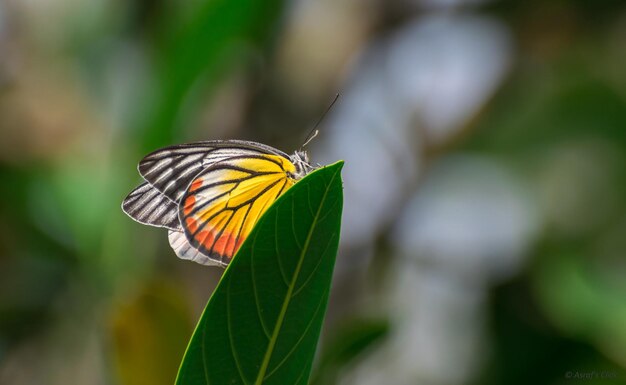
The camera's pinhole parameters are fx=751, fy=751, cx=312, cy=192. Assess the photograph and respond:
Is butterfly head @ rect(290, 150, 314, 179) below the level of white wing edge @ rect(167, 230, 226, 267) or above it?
above

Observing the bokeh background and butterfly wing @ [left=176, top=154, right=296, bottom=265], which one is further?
the bokeh background

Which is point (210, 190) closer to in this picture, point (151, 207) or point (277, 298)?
point (151, 207)

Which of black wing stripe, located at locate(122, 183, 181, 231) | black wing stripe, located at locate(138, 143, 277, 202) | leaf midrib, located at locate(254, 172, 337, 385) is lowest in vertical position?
leaf midrib, located at locate(254, 172, 337, 385)

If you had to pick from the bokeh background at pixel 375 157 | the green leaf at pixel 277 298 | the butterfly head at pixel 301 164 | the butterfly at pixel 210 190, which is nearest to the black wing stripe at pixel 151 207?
the butterfly at pixel 210 190

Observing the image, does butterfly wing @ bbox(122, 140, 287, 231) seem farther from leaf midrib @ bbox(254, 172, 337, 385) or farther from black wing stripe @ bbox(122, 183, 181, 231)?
leaf midrib @ bbox(254, 172, 337, 385)

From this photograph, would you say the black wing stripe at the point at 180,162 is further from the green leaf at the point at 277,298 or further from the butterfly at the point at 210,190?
the green leaf at the point at 277,298

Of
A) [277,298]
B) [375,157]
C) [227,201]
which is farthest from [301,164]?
[375,157]

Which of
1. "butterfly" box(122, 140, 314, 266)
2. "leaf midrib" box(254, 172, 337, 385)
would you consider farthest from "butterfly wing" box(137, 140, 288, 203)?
"leaf midrib" box(254, 172, 337, 385)
